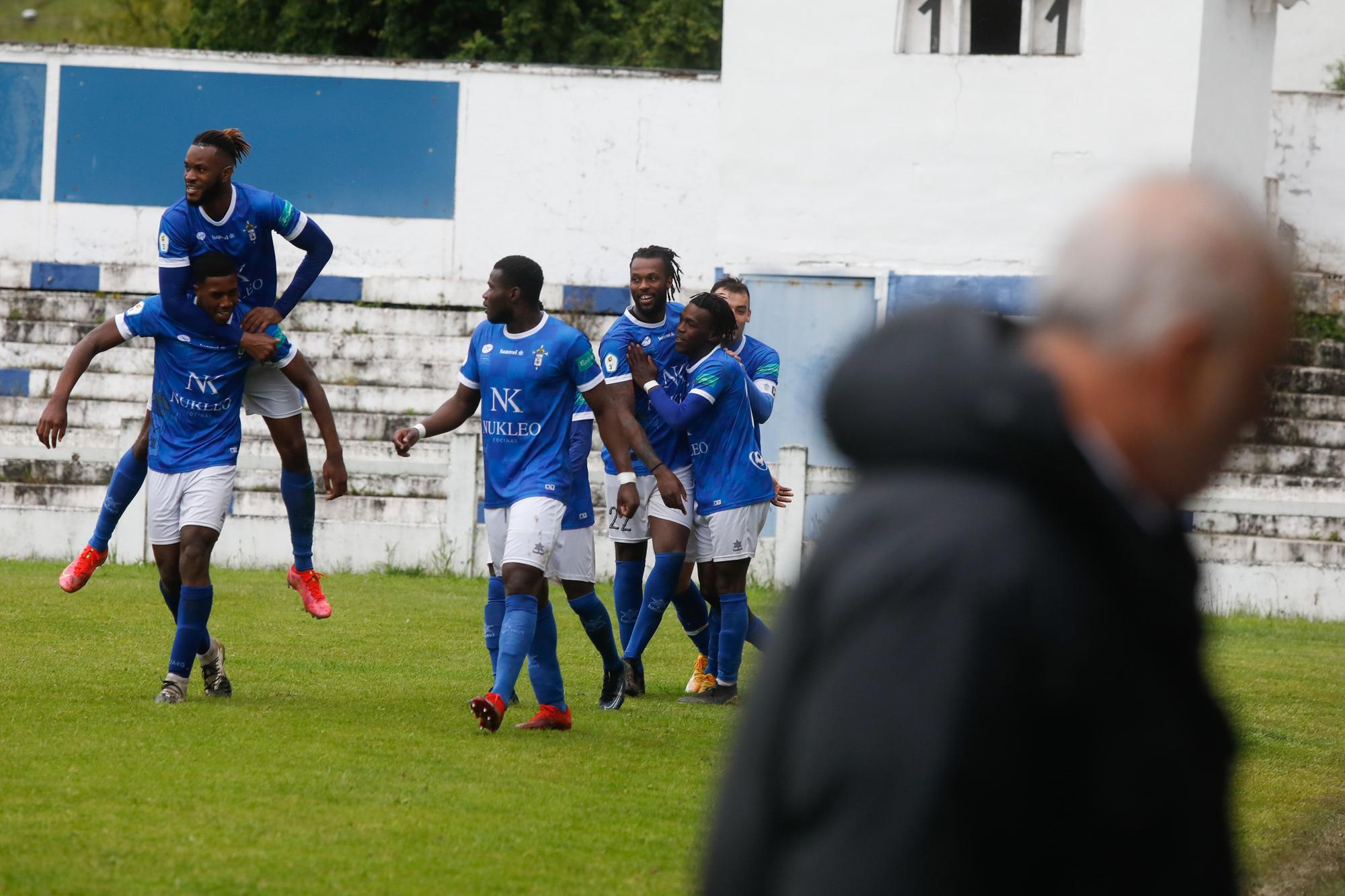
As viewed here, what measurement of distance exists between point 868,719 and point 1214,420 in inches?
19.0

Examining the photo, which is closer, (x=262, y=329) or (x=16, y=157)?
(x=262, y=329)

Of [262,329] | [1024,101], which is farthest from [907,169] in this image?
[262,329]

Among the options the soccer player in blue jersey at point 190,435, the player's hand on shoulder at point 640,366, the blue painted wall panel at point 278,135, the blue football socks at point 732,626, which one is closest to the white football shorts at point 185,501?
the soccer player in blue jersey at point 190,435

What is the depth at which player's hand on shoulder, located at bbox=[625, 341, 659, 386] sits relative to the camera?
9.84m

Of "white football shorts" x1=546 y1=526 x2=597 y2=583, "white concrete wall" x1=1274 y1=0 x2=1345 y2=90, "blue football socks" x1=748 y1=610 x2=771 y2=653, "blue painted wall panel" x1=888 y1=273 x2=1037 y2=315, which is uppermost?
"white concrete wall" x1=1274 y1=0 x2=1345 y2=90

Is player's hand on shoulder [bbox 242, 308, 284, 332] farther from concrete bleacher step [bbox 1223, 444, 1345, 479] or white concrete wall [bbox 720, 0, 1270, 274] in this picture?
concrete bleacher step [bbox 1223, 444, 1345, 479]

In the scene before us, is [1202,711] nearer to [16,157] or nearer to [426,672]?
[426,672]

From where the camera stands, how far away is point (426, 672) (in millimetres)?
10367

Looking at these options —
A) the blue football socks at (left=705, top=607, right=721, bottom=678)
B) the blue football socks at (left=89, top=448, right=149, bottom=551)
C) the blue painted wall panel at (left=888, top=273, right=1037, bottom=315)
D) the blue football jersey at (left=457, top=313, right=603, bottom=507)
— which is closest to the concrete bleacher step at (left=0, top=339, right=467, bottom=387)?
the blue painted wall panel at (left=888, top=273, right=1037, bottom=315)

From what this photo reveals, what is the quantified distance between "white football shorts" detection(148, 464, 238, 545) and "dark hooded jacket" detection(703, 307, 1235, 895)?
729 centimetres

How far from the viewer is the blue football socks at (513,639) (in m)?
7.97

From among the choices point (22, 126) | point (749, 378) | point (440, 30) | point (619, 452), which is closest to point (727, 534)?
point (749, 378)

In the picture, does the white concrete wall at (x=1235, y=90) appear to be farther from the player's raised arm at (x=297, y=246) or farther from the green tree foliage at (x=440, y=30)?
the green tree foliage at (x=440, y=30)

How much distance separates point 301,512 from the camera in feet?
32.7
